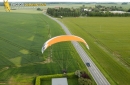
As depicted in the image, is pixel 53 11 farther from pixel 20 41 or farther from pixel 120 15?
pixel 20 41

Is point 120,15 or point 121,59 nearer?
point 121,59

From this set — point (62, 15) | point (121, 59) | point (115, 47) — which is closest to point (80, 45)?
point (115, 47)

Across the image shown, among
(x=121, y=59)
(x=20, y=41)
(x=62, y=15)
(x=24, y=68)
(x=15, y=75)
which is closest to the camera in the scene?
(x=15, y=75)

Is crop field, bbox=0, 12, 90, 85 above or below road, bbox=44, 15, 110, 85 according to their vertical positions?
above

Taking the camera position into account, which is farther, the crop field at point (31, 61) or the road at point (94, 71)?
the crop field at point (31, 61)

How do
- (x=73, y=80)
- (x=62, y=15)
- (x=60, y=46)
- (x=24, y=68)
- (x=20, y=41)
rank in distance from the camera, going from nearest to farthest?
1. (x=73, y=80)
2. (x=24, y=68)
3. (x=60, y=46)
4. (x=20, y=41)
5. (x=62, y=15)

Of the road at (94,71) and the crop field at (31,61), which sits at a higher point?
the crop field at (31,61)

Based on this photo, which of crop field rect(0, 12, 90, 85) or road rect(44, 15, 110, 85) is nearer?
road rect(44, 15, 110, 85)

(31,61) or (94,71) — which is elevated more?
(31,61)

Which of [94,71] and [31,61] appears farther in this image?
[31,61]

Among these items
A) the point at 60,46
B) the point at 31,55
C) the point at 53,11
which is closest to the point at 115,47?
the point at 60,46

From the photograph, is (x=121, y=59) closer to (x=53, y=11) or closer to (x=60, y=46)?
(x=60, y=46)
